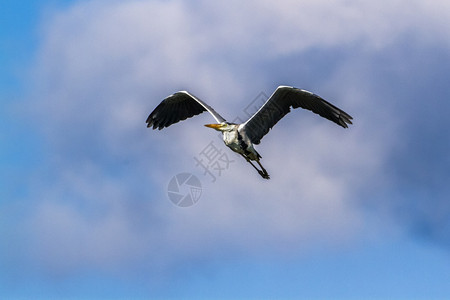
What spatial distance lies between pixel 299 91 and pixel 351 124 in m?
1.92

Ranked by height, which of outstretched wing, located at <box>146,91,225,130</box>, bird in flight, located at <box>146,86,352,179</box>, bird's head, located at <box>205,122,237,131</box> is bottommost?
bird in flight, located at <box>146,86,352,179</box>

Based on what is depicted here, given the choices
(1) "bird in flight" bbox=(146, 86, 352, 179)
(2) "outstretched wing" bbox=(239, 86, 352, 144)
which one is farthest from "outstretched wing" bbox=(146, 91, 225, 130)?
(2) "outstretched wing" bbox=(239, 86, 352, 144)

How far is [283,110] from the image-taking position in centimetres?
1938

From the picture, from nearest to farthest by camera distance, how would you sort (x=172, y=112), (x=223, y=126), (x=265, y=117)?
(x=265, y=117) → (x=223, y=126) → (x=172, y=112)

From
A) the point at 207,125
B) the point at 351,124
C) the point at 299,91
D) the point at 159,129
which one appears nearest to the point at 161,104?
the point at 159,129

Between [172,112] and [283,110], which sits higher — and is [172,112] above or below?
above

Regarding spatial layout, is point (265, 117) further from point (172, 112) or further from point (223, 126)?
point (172, 112)

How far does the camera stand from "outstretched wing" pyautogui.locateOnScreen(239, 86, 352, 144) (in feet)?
60.7

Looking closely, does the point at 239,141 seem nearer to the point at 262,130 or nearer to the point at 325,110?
the point at 262,130

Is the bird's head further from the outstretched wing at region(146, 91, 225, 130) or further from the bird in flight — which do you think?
the outstretched wing at region(146, 91, 225, 130)

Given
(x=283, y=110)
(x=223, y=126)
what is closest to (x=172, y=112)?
(x=223, y=126)

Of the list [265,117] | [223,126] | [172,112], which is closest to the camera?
[265,117]

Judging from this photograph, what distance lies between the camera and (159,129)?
2231 centimetres

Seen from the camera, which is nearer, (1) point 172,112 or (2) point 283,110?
(2) point 283,110
